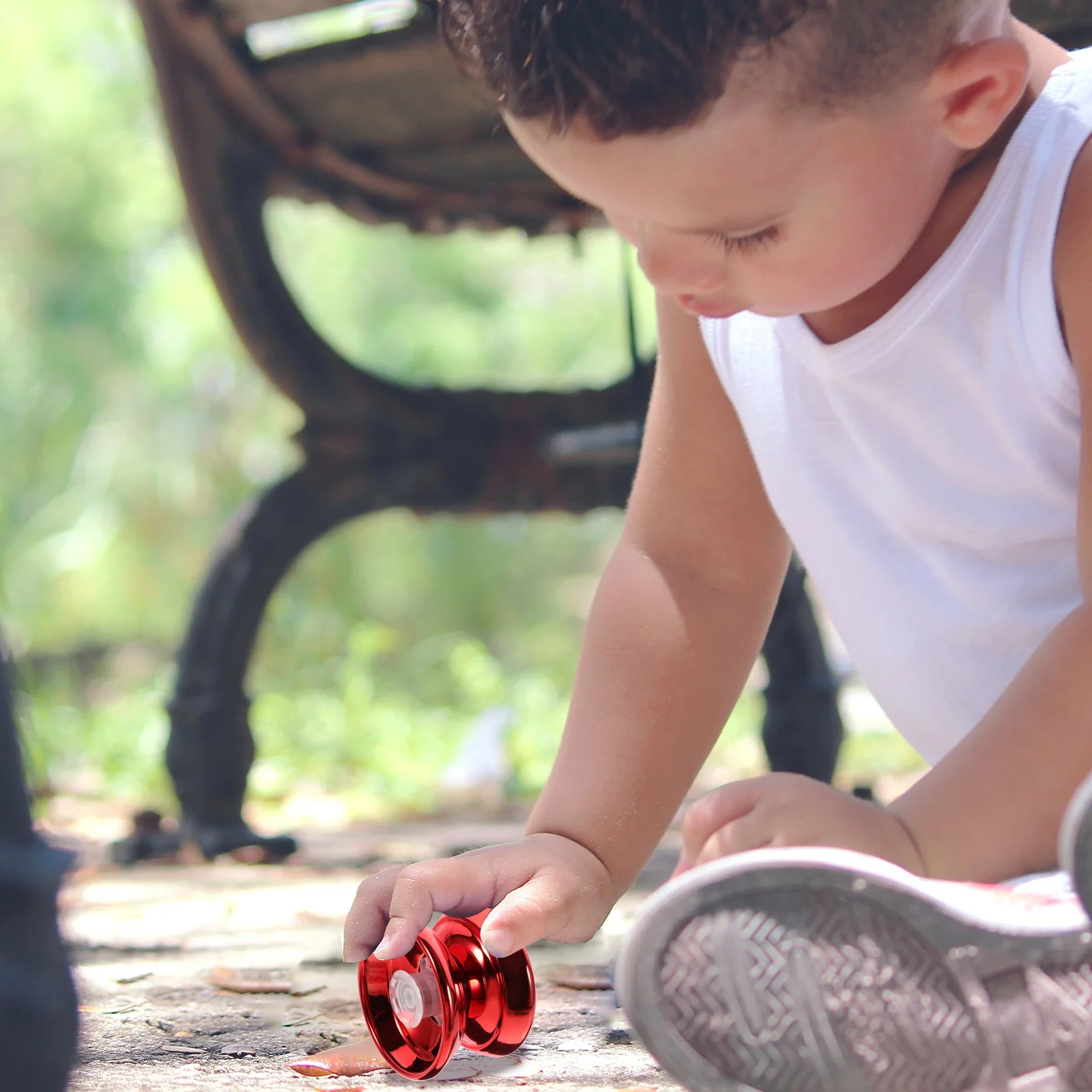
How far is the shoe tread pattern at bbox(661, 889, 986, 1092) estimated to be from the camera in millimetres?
555

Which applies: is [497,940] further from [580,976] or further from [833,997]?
[580,976]

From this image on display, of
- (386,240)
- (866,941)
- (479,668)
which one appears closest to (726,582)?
(866,941)

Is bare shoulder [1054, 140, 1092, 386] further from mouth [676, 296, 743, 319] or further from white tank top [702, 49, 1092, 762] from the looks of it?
mouth [676, 296, 743, 319]

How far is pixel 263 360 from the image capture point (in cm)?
187

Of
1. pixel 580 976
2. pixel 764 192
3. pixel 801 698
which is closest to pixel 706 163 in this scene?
pixel 764 192

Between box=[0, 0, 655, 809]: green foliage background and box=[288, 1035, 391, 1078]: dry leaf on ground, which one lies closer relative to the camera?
box=[288, 1035, 391, 1078]: dry leaf on ground

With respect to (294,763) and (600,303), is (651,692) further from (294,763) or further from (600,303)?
(600,303)

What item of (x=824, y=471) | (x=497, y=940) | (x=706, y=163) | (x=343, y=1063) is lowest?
(x=343, y=1063)

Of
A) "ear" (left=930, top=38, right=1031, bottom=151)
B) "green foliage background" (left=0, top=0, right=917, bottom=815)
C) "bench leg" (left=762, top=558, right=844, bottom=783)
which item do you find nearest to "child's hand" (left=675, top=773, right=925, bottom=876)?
"ear" (left=930, top=38, right=1031, bottom=151)

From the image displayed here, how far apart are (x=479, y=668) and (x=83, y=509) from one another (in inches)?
207

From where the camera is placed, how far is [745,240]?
0.77m

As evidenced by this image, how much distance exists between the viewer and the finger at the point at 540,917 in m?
0.72

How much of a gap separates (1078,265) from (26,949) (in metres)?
0.69

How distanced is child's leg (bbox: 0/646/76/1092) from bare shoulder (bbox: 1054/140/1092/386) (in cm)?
63
